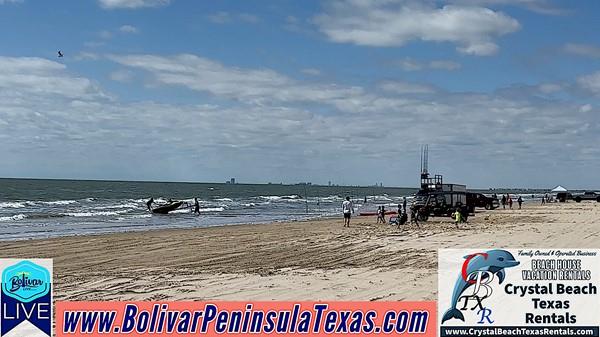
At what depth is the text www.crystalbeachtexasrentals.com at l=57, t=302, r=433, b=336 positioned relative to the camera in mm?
7684

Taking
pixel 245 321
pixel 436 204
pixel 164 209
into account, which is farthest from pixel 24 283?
pixel 164 209

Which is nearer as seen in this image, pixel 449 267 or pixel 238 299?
pixel 449 267

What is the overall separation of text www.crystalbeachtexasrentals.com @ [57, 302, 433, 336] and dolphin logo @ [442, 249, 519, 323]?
2.35 ft

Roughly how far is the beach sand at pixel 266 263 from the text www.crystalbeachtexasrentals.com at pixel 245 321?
149 cm

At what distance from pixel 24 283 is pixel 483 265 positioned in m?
5.19

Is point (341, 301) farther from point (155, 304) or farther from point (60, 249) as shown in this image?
point (60, 249)

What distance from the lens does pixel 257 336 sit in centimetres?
755

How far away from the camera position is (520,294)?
6914 millimetres

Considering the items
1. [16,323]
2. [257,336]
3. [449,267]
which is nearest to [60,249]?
[16,323]

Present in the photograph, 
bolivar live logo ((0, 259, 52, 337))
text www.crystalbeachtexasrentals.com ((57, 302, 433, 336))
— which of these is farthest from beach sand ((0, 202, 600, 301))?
bolivar live logo ((0, 259, 52, 337))

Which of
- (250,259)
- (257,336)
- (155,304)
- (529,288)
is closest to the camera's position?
(529,288)

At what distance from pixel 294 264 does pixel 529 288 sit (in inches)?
336

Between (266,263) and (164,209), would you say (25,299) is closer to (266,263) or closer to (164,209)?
(266,263)

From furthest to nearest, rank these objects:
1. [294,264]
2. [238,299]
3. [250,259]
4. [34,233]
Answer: [34,233], [250,259], [294,264], [238,299]
